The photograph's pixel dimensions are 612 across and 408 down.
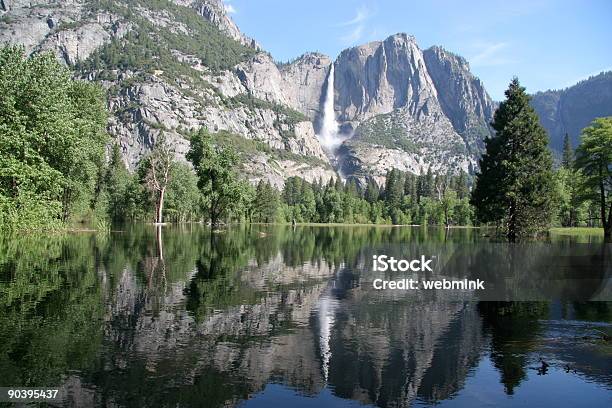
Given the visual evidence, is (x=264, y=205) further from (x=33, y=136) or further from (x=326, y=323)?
(x=326, y=323)

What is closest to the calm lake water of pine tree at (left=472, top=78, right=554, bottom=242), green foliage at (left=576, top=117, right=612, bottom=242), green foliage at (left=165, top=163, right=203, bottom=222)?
pine tree at (left=472, top=78, right=554, bottom=242)

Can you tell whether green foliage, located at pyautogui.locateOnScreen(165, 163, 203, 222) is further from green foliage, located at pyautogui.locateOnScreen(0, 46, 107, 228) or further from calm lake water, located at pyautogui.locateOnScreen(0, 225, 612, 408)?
calm lake water, located at pyautogui.locateOnScreen(0, 225, 612, 408)

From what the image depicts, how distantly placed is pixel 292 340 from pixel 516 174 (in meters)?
36.8

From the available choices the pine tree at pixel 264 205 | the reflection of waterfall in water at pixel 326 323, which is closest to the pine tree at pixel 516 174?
the reflection of waterfall in water at pixel 326 323

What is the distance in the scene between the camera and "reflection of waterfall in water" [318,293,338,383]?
1426 cm

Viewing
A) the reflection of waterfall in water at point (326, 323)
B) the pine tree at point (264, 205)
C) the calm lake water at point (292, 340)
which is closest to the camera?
the calm lake water at point (292, 340)

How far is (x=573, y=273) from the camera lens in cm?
3300

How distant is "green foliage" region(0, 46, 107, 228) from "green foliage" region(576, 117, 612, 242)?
56593mm

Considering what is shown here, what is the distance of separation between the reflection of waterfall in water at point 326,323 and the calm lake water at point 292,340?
74 millimetres

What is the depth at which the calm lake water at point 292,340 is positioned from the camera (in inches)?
456

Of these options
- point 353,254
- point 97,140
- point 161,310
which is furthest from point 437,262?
point 97,140

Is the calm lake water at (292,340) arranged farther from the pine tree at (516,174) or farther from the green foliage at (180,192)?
the green foliage at (180,192)

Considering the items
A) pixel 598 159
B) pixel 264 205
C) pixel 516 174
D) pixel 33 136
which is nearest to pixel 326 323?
pixel 516 174

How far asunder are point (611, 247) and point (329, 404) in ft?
155
